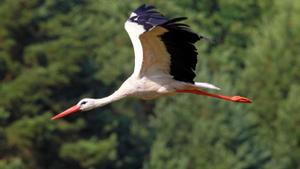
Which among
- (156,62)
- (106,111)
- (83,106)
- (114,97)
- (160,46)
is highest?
(160,46)

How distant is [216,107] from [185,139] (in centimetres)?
114

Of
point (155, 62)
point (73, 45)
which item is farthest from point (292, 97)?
point (155, 62)

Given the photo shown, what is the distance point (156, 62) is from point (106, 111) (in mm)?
20098

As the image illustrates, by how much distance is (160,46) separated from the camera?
50.3 ft

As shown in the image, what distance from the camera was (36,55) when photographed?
34094 millimetres

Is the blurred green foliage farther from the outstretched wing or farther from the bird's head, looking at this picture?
the outstretched wing

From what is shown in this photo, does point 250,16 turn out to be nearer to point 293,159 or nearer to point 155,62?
point 293,159

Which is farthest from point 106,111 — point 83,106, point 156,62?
point 156,62

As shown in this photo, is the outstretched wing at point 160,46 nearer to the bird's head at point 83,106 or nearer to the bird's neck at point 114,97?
the bird's neck at point 114,97

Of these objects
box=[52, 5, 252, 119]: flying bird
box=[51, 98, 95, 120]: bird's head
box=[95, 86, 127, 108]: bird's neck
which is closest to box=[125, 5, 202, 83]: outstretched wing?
box=[52, 5, 252, 119]: flying bird

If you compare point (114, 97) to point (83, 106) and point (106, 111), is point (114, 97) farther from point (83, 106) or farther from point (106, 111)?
point (106, 111)

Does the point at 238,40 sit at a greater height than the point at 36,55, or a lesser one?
lesser

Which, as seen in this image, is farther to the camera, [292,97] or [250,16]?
[250,16]

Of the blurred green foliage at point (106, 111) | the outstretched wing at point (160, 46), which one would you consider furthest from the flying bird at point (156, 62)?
the blurred green foliage at point (106, 111)
